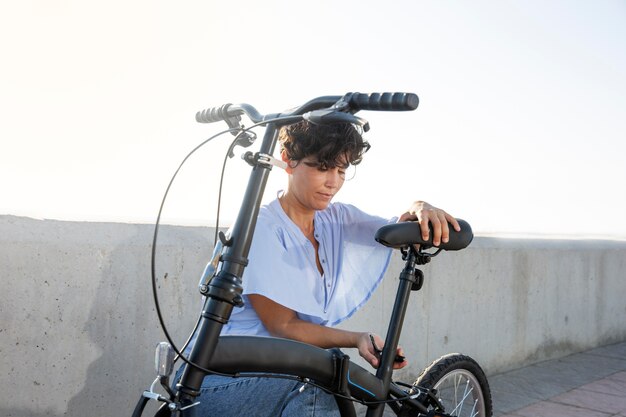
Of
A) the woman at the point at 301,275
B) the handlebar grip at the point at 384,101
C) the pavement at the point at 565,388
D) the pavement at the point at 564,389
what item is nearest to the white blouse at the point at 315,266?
the woman at the point at 301,275

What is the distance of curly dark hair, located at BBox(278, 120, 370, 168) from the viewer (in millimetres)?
2129

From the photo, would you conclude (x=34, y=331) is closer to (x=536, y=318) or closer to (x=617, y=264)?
(x=536, y=318)

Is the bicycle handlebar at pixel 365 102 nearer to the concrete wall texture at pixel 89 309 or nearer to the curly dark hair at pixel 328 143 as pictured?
the curly dark hair at pixel 328 143

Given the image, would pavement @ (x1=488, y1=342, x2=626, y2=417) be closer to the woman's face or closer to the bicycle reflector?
the woman's face

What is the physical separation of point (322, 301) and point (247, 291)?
12.2 inches

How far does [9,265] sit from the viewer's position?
2783 millimetres

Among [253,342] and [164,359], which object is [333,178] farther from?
[164,359]

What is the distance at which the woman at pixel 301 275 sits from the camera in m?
2.04

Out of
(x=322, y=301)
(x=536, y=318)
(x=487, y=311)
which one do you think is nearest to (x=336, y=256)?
(x=322, y=301)

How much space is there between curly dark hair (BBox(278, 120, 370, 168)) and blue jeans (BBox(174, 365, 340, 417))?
592mm

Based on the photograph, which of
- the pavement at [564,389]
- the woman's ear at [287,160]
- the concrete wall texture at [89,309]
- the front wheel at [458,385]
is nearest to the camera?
the woman's ear at [287,160]

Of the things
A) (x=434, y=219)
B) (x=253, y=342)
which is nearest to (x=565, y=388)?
(x=434, y=219)

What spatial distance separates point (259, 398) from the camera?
2023mm

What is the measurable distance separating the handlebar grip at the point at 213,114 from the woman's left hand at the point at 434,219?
2.21ft
